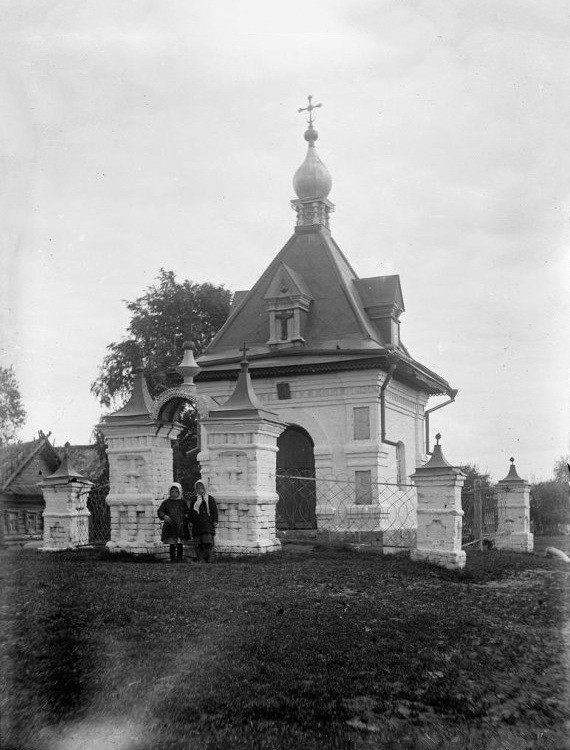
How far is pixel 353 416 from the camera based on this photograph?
18906mm

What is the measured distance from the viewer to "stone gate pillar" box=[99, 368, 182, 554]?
42.3 feet

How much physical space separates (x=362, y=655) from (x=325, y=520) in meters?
12.3

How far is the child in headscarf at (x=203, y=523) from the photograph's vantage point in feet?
38.6

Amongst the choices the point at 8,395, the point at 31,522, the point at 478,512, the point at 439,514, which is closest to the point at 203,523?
the point at 439,514

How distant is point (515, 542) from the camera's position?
671 inches

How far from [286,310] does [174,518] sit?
888cm

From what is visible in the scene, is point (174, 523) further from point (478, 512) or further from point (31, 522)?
point (31, 522)

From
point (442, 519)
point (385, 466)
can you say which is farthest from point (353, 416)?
point (442, 519)

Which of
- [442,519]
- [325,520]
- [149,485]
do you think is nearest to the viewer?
[442,519]

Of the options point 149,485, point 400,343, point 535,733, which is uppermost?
point 400,343

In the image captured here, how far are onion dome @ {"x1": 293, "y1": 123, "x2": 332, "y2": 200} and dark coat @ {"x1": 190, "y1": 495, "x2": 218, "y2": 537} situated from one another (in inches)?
503

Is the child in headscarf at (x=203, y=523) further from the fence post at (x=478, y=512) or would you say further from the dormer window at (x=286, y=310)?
the dormer window at (x=286, y=310)

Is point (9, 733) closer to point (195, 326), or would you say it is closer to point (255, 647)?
point (255, 647)

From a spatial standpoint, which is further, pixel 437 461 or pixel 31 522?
pixel 31 522
